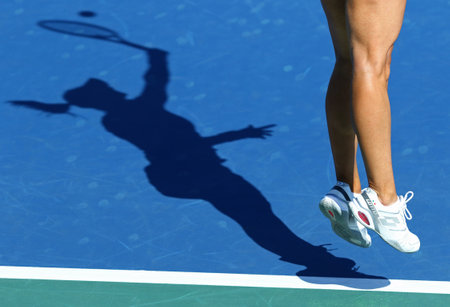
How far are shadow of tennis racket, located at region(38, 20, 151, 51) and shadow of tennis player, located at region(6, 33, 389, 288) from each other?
1.27 feet

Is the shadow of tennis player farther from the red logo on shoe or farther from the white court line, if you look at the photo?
the red logo on shoe

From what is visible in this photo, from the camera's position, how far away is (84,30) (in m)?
8.21

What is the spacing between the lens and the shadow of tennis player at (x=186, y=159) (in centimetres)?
522

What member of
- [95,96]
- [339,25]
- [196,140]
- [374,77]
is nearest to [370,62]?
[374,77]

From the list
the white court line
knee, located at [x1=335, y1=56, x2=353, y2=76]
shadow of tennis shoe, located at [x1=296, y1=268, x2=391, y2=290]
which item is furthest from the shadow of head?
knee, located at [x1=335, y1=56, x2=353, y2=76]

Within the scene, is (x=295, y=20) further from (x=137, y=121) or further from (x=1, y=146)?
(x=1, y=146)

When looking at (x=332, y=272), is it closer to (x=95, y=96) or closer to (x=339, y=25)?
(x=339, y=25)

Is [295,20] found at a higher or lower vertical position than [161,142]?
higher

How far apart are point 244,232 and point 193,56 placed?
2.57 metres

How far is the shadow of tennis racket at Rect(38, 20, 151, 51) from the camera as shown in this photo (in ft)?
26.1

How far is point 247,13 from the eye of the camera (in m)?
8.27

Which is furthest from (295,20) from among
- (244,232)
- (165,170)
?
(244,232)

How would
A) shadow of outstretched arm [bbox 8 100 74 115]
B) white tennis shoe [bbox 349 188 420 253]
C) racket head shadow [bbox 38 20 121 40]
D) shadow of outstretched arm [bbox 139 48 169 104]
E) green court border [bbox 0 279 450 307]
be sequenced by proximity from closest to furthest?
white tennis shoe [bbox 349 188 420 253] < green court border [bbox 0 279 450 307] < shadow of outstretched arm [bbox 8 100 74 115] < shadow of outstretched arm [bbox 139 48 169 104] < racket head shadow [bbox 38 20 121 40]

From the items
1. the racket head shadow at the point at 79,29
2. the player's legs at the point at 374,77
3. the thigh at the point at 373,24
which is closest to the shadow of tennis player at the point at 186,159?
the racket head shadow at the point at 79,29
